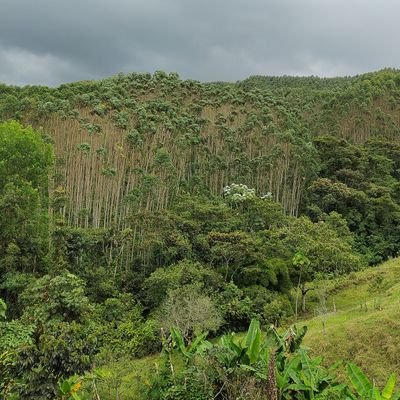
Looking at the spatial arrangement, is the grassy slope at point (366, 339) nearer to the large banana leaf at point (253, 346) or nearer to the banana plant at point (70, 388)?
the large banana leaf at point (253, 346)

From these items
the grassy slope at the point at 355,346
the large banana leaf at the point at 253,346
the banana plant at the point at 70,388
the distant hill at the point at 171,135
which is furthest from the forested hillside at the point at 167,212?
the grassy slope at the point at 355,346

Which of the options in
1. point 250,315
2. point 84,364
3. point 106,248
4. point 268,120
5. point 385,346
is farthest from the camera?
point 268,120

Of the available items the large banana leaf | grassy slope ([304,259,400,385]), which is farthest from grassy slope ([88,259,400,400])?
the large banana leaf

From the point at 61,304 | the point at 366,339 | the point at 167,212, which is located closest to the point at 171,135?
the point at 167,212

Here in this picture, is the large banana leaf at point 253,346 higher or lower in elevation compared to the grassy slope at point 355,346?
higher

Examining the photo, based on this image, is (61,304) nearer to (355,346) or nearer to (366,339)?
(355,346)

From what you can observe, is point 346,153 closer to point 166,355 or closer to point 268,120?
point 268,120

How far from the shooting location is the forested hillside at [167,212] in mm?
23847

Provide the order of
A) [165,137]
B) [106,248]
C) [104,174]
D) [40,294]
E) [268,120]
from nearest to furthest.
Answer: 1. [40,294]
2. [106,248]
3. [104,174]
4. [165,137]
5. [268,120]

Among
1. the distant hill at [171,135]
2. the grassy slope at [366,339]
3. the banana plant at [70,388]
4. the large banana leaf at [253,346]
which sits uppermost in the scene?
the distant hill at [171,135]

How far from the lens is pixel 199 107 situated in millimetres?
54375

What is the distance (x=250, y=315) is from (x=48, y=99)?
27379mm

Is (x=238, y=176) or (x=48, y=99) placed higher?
(x=48, y=99)

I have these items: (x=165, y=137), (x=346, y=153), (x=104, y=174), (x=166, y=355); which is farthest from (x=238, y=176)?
(x=166, y=355)
